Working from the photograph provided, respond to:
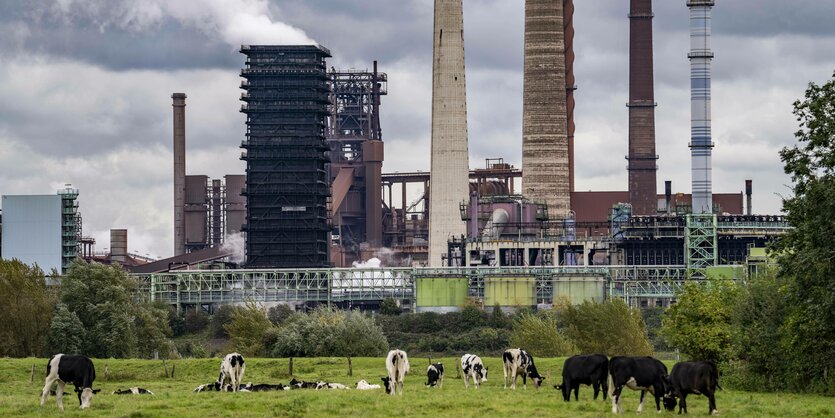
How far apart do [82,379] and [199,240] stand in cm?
13798

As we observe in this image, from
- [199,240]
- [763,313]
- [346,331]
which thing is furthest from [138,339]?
[199,240]

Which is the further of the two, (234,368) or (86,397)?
(234,368)

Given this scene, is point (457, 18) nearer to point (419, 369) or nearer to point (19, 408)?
point (419, 369)

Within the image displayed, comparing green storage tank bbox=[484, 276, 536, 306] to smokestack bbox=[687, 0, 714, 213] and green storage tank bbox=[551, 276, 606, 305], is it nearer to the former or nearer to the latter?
green storage tank bbox=[551, 276, 606, 305]

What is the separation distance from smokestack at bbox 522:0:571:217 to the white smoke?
109ft

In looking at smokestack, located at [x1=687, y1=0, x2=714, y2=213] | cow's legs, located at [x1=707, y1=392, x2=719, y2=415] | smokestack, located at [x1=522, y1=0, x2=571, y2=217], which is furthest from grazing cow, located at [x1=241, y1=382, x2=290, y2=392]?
smokestack, located at [x1=522, y1=0, x2=571, y2=217]

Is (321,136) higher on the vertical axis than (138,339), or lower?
higher

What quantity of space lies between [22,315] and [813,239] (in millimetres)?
42869

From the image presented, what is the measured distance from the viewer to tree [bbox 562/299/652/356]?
6956 centimetres

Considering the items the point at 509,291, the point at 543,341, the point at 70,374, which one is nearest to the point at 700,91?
the point at 509,291

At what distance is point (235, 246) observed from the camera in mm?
161500

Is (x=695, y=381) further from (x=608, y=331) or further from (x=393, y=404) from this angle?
(x=608, y=331)

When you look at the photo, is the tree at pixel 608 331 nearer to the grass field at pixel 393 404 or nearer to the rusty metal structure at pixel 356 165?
the grass field at pixel 393 404

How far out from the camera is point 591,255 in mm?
142000
